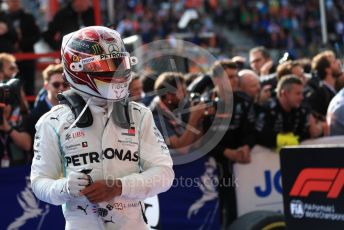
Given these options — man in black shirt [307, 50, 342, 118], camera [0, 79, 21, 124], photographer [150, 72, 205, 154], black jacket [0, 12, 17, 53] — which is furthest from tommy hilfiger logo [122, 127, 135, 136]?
black jacket [0, 12, 17, 53]

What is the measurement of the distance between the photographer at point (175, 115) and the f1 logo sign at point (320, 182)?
66.5 inches

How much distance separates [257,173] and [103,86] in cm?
468

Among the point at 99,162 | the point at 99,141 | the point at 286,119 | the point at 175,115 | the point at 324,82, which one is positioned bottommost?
the point at 286,119

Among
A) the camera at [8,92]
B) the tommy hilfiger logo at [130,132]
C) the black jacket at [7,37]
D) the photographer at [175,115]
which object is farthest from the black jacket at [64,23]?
the tommy hilfiger logo at [130,132]

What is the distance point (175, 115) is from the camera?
782cm

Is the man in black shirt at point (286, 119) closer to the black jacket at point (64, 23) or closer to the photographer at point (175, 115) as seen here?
the photographer at point (175, 115)

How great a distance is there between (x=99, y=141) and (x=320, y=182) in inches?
79.0

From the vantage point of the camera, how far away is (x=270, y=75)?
10250mm

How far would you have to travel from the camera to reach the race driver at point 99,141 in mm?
4453

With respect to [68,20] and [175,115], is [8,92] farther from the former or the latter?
[68,20]

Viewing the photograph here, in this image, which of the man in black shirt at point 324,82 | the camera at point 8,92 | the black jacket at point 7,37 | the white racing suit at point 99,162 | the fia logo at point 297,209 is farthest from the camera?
the black jacket at point 7,37

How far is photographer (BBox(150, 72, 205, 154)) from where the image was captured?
753 cm

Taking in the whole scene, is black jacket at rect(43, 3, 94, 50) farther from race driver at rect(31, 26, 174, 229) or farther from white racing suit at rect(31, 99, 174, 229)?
white racing suit at rect(31, 99, 174, 229)

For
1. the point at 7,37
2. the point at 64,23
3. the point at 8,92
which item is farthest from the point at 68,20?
the point at 8,92
